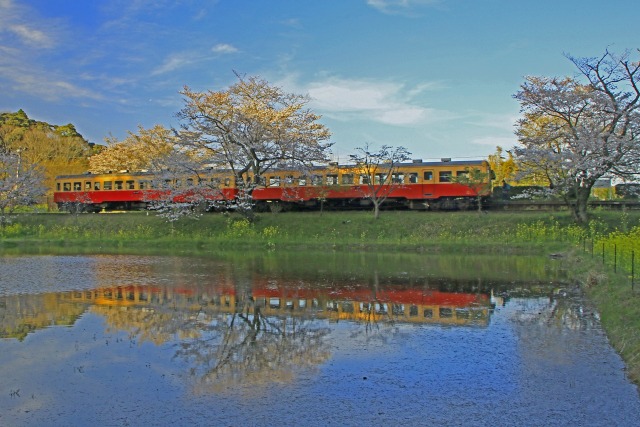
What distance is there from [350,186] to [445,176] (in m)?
5.30

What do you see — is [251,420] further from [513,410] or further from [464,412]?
[513,410]

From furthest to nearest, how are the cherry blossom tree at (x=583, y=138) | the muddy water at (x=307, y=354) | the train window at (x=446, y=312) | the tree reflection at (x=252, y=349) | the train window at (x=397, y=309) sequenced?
the cherry blossom tree at (x=583, y=138), the train window at (x=397, y=309), the train window at (x=446, y=312), the tree reflection at (x=252, y=349), the muddy water at (x=307, y=354)

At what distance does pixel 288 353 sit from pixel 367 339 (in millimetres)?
1412

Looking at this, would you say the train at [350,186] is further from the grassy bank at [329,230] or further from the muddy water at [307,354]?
the muddy water at [307,354]

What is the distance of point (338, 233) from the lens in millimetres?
28953

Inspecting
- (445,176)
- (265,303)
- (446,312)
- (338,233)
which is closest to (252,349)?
(265,303)

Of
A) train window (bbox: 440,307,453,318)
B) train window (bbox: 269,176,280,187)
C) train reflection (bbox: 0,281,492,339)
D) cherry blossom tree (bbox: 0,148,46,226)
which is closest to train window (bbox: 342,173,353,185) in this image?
train window (bbox: 269,176,280,187)

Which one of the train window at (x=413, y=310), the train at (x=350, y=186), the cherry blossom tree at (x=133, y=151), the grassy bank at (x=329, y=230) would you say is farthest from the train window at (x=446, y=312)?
the cherry blossom tree at (x=133, y=151)

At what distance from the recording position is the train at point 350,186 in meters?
31.6

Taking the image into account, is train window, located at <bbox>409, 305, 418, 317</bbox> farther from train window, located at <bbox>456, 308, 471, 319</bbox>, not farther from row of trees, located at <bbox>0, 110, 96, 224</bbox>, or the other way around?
row of trees, located at <bbox>0, 110, 96, 224</bbox>

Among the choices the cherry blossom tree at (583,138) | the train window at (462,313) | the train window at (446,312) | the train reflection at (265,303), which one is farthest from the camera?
the cherry blossom tree at (583,138)

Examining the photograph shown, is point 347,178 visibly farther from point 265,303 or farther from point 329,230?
point 265,303

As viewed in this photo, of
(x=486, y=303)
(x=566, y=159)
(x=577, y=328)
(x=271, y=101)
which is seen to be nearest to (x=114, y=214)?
(x=271, y=101)

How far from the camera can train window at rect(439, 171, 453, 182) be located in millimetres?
31755
